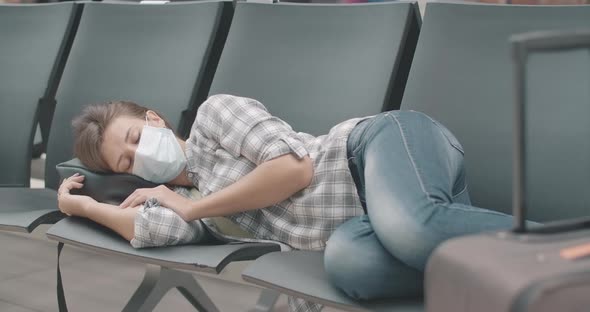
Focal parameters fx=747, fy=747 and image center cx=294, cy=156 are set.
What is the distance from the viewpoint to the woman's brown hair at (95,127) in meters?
1.63

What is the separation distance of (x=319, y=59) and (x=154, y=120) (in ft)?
1.49

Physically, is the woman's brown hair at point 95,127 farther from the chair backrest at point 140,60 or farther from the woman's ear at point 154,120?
the chair backrest at point 140,60

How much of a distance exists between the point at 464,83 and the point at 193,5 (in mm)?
855

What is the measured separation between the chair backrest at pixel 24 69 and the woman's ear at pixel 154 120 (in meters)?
0.69

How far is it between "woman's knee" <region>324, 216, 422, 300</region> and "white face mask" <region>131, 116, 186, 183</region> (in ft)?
1.75

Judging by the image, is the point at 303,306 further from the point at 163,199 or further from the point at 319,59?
the point at 319,59

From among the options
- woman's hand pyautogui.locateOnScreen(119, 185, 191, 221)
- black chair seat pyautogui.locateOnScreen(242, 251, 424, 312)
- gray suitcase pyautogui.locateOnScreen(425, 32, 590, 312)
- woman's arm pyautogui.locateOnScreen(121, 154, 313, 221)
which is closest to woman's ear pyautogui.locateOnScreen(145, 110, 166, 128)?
woman's hand pyautogui.locateOnScreen(119, 185, 191, 221)

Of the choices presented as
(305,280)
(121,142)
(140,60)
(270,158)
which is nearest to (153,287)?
(121,142)

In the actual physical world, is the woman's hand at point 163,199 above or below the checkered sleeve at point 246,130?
below

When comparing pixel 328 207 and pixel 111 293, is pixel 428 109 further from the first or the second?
pixel 111 293

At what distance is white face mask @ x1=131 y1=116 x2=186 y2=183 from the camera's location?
5.28 feet

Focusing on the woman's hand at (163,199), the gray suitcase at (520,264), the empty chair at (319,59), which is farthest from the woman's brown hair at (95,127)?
the gray suitcase at (520,264)

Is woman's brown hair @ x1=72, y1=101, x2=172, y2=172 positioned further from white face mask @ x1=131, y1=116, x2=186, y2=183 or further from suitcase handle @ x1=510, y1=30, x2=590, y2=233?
suitcase handle @ x1=510, y1=30, x2=590, y2=233

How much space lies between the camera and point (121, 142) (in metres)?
1.62
